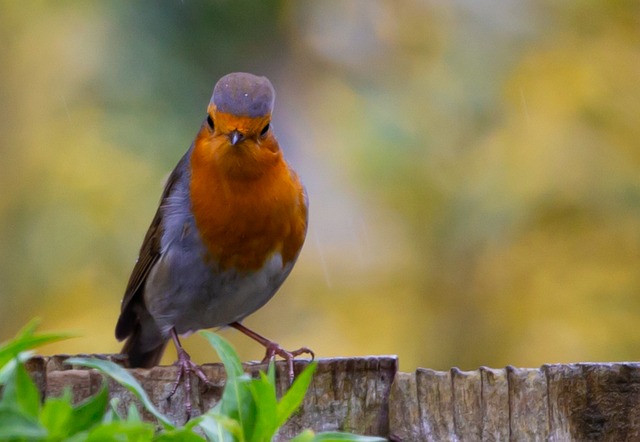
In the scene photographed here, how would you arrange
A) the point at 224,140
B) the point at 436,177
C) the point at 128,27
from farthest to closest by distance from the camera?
the point at 436,177, the point at 128,27, the point at 224,140

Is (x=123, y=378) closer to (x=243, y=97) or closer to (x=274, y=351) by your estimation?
(x=243, y=97)

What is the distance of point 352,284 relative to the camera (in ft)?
20.3

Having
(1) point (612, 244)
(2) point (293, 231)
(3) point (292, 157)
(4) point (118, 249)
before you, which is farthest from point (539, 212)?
(4) point (118, 249)

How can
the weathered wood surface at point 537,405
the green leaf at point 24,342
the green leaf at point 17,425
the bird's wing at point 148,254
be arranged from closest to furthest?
1. the green leaf at point 17,425
2. the green leaf at point 24,342
3. the weathered wood surface at point 537,405
4. the bird's wing at point 148,254

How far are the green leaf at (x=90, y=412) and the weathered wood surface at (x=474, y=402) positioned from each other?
1051 millimetres

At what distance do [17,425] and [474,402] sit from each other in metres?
1.65

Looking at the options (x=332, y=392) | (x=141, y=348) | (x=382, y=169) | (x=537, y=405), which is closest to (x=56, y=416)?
(x=332, y=392)

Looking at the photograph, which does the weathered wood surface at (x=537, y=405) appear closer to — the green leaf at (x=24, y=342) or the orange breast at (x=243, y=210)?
the green leaf at (x=24, y=342)

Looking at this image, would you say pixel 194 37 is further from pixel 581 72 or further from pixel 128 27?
pixel 581 72

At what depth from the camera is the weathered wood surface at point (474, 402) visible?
293 centimetres

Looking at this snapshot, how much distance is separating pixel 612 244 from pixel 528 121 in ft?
2.90

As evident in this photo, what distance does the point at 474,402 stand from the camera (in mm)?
2941

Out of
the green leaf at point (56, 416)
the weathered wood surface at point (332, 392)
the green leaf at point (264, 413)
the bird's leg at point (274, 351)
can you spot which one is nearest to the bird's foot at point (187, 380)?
the weathered wood surface at point (332, 392)

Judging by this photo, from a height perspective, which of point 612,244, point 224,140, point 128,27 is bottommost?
point 224,140
